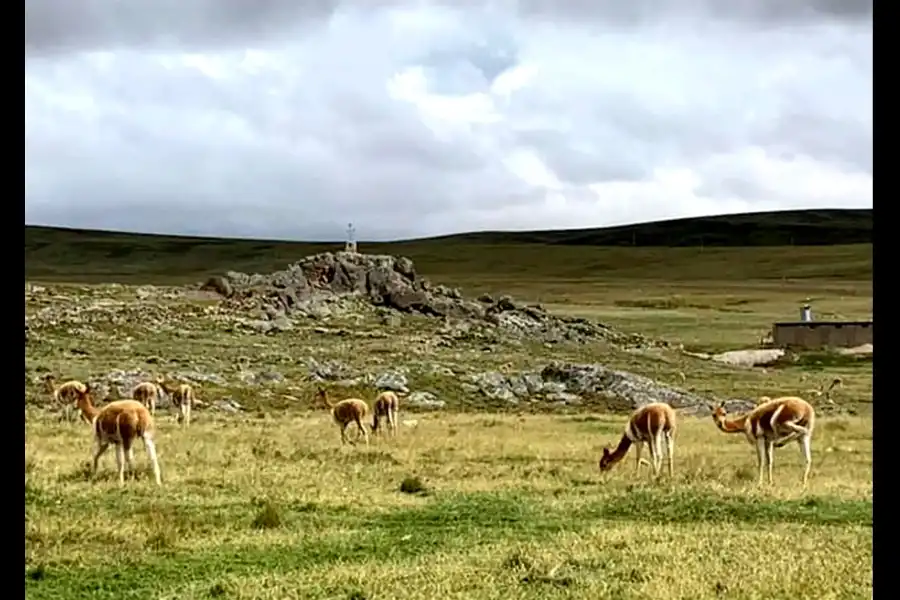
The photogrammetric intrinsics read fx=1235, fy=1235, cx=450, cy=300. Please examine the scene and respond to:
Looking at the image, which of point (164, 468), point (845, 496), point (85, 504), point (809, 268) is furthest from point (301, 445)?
point (809, 268)

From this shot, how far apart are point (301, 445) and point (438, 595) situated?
13.9 metres

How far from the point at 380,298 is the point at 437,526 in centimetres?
6236

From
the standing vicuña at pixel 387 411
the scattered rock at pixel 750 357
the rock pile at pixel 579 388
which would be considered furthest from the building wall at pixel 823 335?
the standing vicuña at pixel 387 411

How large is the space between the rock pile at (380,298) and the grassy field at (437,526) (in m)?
46.6

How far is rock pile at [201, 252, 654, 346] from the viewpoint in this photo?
6875 centimetres

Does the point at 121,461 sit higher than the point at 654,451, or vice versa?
the point at 121,461

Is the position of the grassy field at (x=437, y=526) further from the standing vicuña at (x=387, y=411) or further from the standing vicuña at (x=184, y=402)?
the standing vicuña at (x=184, y=402)

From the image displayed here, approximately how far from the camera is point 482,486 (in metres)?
15.7

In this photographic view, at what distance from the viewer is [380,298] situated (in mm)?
74500

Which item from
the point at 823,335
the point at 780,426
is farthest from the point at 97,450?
the point at 823,335

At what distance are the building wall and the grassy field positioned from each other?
1815 inches

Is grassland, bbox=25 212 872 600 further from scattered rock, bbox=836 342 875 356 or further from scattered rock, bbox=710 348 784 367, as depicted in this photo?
scattered rock, bbox=836 342 875 356

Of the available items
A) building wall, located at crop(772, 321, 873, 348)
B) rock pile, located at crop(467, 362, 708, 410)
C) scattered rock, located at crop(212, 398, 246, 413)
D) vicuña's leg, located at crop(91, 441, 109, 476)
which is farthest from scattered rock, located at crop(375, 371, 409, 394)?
building wall, located at crop(772, 321, 873, 348)

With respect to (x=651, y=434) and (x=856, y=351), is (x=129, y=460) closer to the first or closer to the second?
(x=651, y=434)
